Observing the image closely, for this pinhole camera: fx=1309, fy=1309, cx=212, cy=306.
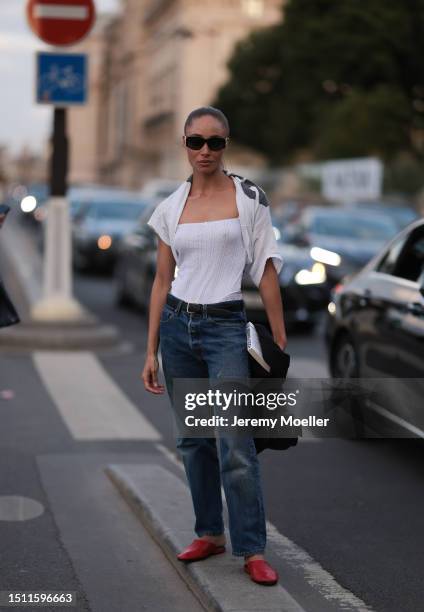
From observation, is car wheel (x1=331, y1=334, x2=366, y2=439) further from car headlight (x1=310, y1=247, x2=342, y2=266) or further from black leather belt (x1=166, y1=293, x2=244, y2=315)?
car headlight (x1=310, y1=247, x2=342, y2=266)

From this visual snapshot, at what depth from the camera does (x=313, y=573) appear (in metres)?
5.42

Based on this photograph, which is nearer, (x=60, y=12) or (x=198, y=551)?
(x=198, y=551)

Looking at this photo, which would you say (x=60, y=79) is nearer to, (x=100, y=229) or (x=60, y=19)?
(x=60, y=19)

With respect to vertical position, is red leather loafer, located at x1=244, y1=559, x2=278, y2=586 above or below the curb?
above

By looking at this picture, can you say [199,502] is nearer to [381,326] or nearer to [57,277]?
[381,326]

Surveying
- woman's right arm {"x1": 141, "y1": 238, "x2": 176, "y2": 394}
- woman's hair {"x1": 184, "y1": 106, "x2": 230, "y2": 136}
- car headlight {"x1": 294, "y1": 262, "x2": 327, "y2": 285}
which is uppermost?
woman's hair {"x1": 184, "y1": 106, "x2": 230, "y2": 136}

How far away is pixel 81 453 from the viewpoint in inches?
313

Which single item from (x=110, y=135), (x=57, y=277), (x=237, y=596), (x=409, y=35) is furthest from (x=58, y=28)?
(x=110, y=135)

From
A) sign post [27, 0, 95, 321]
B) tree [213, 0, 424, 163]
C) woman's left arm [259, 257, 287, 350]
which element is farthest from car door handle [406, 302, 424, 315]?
tree [213, 0, 424, 163]

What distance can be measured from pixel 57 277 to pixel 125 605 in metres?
8.86

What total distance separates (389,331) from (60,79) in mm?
6746

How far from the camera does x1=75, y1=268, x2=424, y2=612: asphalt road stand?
5.42 metres

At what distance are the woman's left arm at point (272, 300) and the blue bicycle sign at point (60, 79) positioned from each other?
8609 mm

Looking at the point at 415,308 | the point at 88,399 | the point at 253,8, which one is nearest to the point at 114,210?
the point at 88,399
